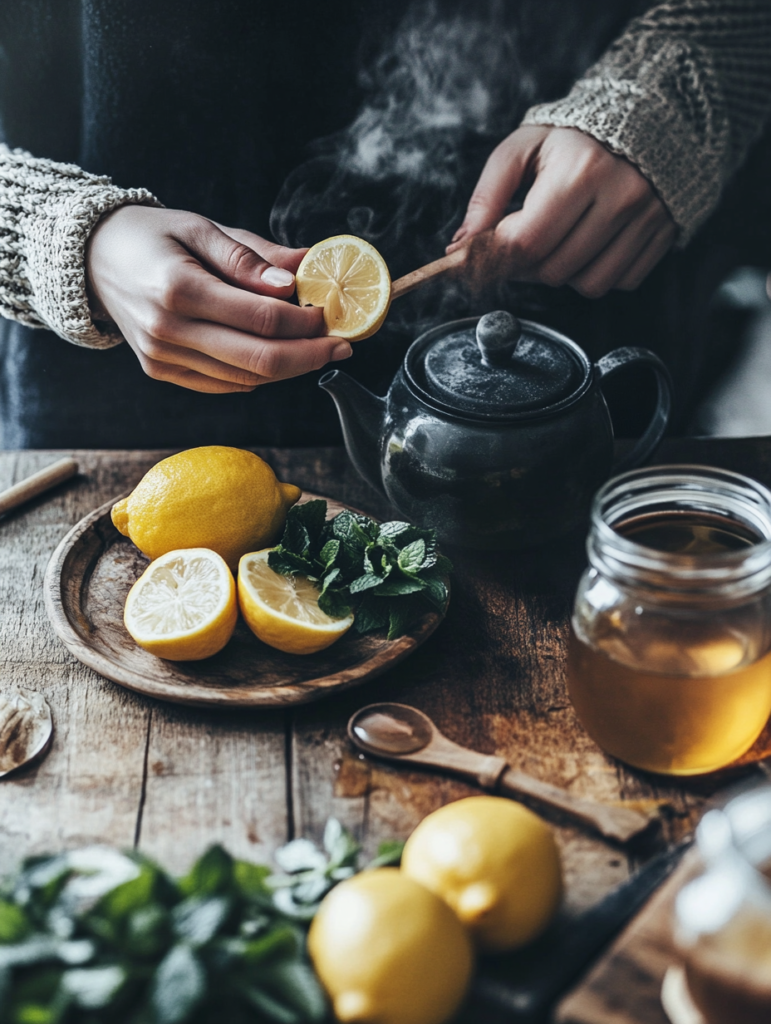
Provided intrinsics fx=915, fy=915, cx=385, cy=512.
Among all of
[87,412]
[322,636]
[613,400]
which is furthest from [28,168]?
[613,400]

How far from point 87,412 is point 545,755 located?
107cm

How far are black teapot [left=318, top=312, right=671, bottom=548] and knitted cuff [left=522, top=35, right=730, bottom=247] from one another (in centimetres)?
35

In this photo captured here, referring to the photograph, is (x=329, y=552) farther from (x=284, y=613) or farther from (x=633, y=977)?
(x=633, y=977)

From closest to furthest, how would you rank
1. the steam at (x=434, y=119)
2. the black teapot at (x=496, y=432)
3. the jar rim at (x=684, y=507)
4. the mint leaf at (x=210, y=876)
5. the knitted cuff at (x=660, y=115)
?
the mint leaf at (x=210, y=876)
the jar rim at (x=684, y=507)
the black teapot at (x=496, y=432)
the knitted cuff at (x=660, y=115)
the steam at (x=434, y=119)

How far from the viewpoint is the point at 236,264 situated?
1.11 metres

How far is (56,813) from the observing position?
91 cm

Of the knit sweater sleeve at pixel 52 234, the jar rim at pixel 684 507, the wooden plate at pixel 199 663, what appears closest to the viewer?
the jar rim at pixel 684 507

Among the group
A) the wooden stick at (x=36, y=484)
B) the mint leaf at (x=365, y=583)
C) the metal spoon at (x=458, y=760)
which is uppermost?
the mint leaf at (x=365, y=583)

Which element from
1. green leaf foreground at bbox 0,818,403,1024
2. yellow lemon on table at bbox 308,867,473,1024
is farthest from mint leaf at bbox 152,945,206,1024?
yellow lemon on table at bbox 308,867,473,1024

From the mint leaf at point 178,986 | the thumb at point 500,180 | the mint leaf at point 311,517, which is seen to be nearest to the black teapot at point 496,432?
the mint leaf at point 311,517

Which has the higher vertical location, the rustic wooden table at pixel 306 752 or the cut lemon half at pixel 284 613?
the cut lemon half at pixel 284 613

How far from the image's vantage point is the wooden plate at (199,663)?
1011 mm

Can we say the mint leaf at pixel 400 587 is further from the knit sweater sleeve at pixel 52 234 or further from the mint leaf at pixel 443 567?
the knit sweater sleeve at pixel 52 234

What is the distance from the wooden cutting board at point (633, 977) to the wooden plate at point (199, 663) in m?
0.40
